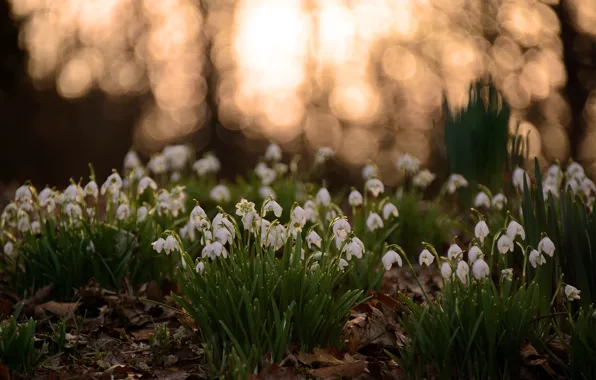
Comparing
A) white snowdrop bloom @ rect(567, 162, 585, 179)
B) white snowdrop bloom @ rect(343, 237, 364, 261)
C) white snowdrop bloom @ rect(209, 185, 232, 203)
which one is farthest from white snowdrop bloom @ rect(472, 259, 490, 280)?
white snowdrop bloom @ rect(209, 185, 232, 203)

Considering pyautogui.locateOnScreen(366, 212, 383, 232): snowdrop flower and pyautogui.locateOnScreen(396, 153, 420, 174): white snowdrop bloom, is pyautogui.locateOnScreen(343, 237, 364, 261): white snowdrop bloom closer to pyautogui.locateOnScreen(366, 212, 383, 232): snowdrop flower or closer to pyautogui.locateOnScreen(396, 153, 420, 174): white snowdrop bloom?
pyautogui.locateOnScreen(366, 212, 383, 232): snowdrop flower

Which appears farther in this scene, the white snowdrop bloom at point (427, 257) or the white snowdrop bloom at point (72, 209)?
the white snowdrop bloom at point (72, 209)

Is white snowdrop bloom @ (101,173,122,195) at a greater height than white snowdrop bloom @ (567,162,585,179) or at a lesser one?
lesser

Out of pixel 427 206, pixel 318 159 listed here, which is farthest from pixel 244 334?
pixel 427 206

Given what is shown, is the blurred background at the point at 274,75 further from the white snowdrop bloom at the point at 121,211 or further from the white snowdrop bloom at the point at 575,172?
the white snowdrop bloom at the point at 121,211

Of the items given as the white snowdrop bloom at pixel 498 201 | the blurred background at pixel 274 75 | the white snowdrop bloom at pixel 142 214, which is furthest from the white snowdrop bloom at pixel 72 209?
the blurred background at pixel 274 75

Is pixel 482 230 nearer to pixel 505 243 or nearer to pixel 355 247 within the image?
pixel 505 243
